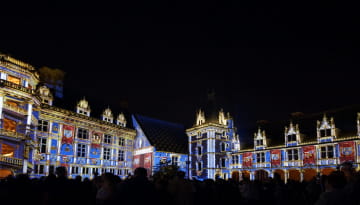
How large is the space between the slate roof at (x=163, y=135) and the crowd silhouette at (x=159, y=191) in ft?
121

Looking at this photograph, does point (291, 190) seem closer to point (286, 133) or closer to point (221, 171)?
point (286, 133)

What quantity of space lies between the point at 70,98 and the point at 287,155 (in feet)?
99.5

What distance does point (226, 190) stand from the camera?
412 inches

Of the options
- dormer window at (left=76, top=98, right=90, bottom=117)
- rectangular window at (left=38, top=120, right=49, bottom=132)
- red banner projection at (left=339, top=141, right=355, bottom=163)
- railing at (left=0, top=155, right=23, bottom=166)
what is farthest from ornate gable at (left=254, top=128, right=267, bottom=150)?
railing at (left=0, top=155, right=23, bottom=166)

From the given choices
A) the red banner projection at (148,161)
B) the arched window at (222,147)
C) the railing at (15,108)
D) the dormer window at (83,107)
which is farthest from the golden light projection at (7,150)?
the arched window at (222,147)

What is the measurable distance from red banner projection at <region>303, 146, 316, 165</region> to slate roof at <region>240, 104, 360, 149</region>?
3.77 ft

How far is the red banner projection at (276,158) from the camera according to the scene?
39.5m

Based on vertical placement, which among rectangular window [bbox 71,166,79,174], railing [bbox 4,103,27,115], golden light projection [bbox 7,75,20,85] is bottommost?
rectangular window [bbox 71,166,79,174]

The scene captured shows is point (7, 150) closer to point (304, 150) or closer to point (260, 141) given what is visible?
point (260, 141)

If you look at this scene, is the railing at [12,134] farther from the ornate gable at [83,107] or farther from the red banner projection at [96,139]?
the red banner projection at [96,139]

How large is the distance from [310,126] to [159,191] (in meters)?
36.1

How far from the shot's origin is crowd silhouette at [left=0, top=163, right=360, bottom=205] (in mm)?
5504

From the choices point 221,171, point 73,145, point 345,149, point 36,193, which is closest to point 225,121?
point 221,171

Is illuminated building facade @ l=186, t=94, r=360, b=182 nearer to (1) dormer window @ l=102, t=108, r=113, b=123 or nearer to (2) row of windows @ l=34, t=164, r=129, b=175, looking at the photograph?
(2) row of windows @ l=34, t=164, r=129, b=175
